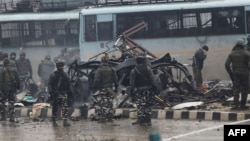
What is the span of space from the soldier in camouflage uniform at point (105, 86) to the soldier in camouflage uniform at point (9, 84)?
7.46 ft

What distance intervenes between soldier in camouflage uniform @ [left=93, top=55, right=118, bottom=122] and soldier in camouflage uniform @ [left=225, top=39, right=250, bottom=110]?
9.05ft

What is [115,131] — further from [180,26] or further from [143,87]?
[180,26]

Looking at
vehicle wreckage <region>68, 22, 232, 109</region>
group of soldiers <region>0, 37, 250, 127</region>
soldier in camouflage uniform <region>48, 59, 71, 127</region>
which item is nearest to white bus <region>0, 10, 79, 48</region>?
vehicle wreckage <region>68, 22, 232, 109</region>

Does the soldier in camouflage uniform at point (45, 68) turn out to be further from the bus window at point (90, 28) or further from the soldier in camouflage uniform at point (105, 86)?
the soldier in camouflage uniform at point (105, 86)

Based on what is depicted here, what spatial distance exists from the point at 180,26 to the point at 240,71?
8.93 meters

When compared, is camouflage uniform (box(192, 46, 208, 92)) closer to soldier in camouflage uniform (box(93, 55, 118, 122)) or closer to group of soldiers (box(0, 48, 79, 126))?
group of soldiers (box(0, 48, 79, 126))

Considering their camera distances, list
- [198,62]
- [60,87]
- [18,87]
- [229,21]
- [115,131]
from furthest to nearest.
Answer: [229,21] → [198,62] → [18,87] → [60,87] → [115,131]

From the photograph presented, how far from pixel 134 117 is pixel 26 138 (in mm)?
3621

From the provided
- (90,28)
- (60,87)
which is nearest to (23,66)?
(90,28)

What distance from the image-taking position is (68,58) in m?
28.1

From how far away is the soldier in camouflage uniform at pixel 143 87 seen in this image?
16625 millimetres

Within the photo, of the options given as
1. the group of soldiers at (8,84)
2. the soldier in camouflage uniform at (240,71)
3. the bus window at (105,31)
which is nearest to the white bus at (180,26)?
the bus window at (105,31)

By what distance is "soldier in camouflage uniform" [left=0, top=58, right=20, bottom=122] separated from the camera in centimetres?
1875

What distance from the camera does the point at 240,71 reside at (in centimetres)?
1759
